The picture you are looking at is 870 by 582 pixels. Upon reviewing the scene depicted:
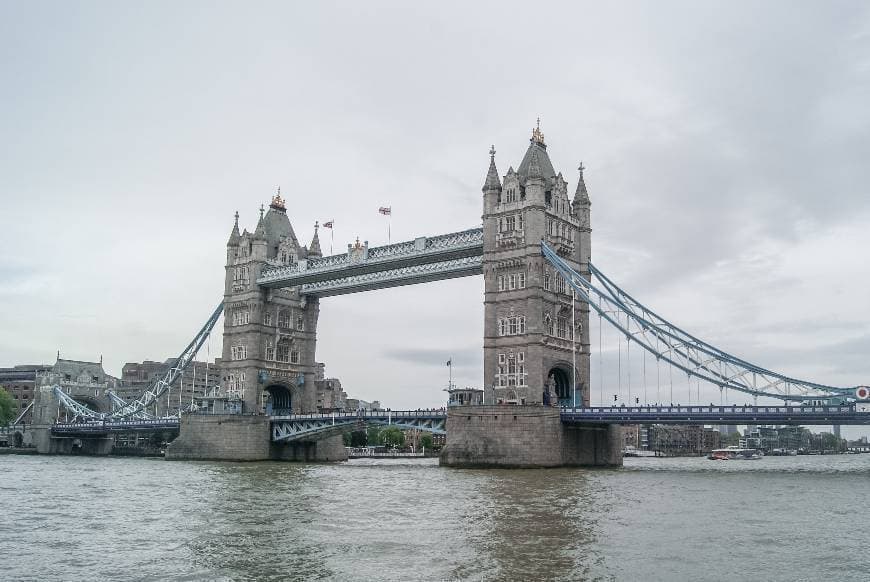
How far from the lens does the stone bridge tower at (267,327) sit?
105125 mm

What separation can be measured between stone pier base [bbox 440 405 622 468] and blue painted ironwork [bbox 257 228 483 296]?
59.3 feet

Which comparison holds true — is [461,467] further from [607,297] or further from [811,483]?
[811,483]

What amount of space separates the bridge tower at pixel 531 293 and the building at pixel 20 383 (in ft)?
450

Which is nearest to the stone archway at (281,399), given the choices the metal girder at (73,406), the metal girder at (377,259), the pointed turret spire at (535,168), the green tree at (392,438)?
the metal girder at (377,259)

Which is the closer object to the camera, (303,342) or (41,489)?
(41,489)

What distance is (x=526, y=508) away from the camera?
1512 inches

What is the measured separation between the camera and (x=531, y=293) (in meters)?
79.2

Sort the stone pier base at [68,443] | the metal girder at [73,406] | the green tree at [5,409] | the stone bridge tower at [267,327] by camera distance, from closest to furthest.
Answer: the stone bridge tower at [267,327], the metal girder at [73,406], the stone pier base at [68,443], the green tree at [5,409]

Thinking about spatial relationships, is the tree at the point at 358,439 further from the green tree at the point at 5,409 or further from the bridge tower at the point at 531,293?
the bridge tower at the point at 531,293

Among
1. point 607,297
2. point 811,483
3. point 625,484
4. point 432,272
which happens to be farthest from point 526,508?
point 432,272

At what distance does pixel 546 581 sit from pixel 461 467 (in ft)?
170

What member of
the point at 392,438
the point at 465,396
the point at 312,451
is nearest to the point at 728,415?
the point at 465,396

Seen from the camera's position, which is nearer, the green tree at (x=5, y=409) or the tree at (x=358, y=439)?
the green tree at (x=5, y=409)

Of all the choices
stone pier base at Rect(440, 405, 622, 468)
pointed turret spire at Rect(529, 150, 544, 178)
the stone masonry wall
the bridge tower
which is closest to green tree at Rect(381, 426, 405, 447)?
the stone masonry wall
